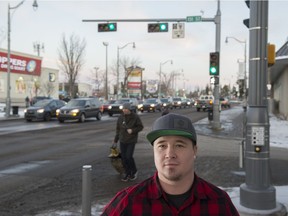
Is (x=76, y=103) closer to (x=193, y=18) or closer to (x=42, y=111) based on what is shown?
(x=42, y=111)

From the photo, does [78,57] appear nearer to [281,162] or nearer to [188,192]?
[281,162]

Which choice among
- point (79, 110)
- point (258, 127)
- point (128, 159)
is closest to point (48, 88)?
point (79, 110)

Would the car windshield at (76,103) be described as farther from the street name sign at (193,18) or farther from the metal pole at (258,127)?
the metal pole at (258,127)

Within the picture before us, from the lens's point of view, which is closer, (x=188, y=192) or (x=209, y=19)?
(x=188, y=192)

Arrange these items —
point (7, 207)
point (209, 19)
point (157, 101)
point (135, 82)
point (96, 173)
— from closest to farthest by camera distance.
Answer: point (7, 207) < point (96, 173) < point (209, 19) < point (157, 101) < point (135, 82)

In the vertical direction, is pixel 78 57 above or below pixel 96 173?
above

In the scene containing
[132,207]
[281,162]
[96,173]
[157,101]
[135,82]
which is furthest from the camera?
[135,82]

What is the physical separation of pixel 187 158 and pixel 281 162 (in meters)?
10.6

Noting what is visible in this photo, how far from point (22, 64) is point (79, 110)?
36396mm

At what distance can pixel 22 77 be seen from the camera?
6284 cm

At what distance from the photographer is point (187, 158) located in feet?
6.88

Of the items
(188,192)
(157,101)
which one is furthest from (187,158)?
(157,101)

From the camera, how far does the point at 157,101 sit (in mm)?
51969

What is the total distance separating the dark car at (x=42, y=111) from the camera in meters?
30.1
